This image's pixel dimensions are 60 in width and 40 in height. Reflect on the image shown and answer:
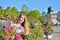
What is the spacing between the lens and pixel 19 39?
16.9 ft

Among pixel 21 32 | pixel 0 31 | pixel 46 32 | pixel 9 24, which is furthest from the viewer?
pixel 46 32

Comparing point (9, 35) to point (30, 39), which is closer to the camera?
point (9, 35)

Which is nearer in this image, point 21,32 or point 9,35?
point 9,35

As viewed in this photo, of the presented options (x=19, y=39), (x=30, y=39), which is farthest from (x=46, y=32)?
(x=19, y=39)

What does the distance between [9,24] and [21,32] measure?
0.78m

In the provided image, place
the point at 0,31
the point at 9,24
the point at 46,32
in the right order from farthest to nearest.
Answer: the point at 46,32 < the point at 9,24 < the point at 0,31

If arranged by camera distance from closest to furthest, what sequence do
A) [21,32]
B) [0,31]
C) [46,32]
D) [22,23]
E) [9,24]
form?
[0,31]
[9,24]
[21,32]
[22,23]
[46,32]

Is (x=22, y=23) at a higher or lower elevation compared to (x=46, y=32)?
higher

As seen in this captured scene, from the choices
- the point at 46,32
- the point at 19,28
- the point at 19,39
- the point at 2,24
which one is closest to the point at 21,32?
the point at 19,28

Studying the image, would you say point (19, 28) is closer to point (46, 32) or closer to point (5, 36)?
point (5, 36)

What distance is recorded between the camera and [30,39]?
6469 mm

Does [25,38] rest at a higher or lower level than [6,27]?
lower

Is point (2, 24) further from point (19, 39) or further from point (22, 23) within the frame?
point (22, 23)

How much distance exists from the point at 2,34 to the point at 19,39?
667mm
